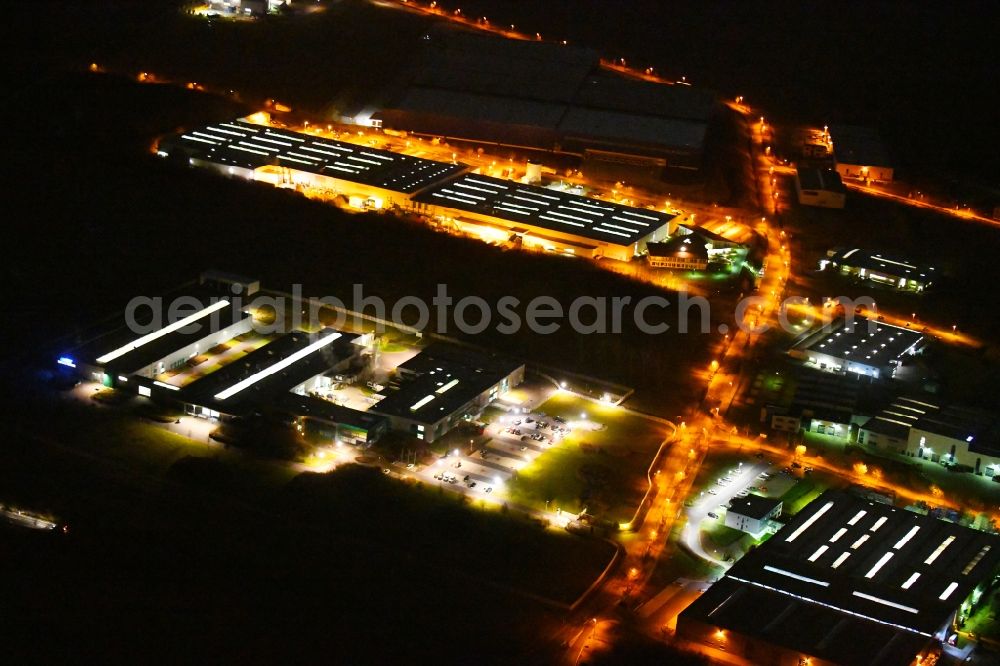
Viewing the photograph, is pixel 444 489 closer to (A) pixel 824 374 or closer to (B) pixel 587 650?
(B) pixel 587 650

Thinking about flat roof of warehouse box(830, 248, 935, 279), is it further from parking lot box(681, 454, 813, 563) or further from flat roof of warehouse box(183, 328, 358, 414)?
flat roof of warehouse box(183, 328, 358, 414)

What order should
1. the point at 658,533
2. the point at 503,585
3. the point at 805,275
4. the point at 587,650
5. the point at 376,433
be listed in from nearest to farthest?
1. the point at 587,650
2. the point at 503,585
3. the point at 658,533
4. the point at 376,433
5. the point at 805,275

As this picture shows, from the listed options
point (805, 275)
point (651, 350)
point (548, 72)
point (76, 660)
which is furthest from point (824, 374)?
point (548, 72)

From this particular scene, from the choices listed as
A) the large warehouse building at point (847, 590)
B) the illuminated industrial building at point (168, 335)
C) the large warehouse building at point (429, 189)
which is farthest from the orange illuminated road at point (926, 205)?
the illuminated industrial building at point (168, 335)

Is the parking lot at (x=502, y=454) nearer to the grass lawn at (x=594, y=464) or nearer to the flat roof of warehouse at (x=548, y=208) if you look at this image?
the grass lawn at (x=594, y=464)

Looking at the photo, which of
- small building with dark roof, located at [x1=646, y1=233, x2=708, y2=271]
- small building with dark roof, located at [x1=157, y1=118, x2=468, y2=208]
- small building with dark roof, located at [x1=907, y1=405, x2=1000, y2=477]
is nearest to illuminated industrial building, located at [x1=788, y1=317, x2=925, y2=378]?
small building with dark roof, located at [x1=907, y1=405, x2=1000, y2=477]

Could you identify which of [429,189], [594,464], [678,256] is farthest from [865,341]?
[429,189]

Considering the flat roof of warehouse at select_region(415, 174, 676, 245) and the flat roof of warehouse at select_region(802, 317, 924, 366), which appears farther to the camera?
the flat roof of warehouse at select_region(415, 174, 676, 245)
